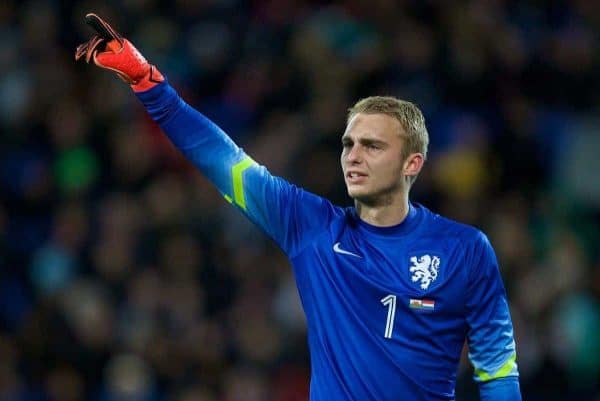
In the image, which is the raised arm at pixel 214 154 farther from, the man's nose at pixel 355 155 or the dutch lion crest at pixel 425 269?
the dutch lion crest at pixel 425 269

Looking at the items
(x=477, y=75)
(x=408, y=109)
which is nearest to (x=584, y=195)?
(x=477, y=75)

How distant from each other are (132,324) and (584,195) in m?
3.97

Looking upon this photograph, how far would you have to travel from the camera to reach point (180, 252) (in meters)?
9.62

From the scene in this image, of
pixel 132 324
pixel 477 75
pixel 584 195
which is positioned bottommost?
pixel 132 324

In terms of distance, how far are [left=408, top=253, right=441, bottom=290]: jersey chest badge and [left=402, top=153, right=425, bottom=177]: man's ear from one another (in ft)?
1.21

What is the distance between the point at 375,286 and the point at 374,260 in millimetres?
125

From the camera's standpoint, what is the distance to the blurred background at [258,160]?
9.12m

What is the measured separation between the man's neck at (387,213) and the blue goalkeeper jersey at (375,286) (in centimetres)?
3

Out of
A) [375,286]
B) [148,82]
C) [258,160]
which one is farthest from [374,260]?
[258,160]

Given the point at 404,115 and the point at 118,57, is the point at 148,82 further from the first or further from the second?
the point at 404,115

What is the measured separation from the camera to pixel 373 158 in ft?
16.2

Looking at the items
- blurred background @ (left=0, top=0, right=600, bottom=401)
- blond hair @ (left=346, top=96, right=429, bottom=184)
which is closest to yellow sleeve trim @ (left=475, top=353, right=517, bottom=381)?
blond hair @ (left=346, top=96, right=429, bottom=184)

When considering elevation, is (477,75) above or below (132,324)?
above

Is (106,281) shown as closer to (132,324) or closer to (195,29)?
(132,324)
